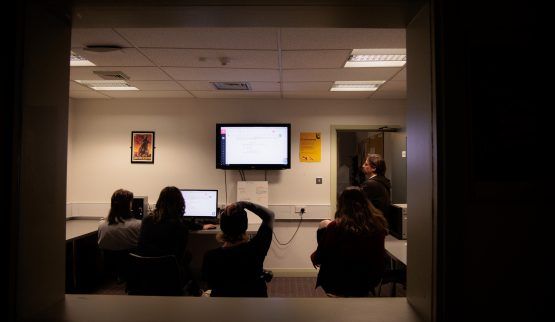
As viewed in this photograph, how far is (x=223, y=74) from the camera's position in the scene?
3.28 metres

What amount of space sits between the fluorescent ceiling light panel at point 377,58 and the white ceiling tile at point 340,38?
14cm

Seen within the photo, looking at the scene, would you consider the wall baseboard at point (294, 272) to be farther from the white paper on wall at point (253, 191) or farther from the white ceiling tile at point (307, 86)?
the white ceiling tile at point (307, 86)

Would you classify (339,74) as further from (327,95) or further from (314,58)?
(327,95)

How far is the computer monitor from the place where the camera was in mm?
4125

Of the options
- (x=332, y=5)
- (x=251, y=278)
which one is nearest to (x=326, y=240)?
(x=251, y=278)

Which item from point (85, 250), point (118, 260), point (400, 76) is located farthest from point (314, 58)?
point (85, 250)

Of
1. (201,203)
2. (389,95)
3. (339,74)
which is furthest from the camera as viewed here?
(389,95)

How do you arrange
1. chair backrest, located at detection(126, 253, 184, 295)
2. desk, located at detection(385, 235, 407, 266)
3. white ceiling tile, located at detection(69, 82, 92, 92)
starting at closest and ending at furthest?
1. chair backrest, located at detection(126, 253, 184, 295)
2. desk, located at detection(385, 235, 407, 266)
3. white ceiling tile, located at detection(69, 82, 92, 92)

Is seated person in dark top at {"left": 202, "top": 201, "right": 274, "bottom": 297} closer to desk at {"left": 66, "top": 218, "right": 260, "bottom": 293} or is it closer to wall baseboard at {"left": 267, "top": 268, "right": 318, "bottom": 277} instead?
desk at {"left": 66, "top": 218, "right": 260, "bottom": 293}

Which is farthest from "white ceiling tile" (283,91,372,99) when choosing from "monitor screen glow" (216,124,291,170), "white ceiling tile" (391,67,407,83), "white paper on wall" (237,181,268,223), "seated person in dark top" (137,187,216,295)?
"seated person in dark top" (137,187,216,295)

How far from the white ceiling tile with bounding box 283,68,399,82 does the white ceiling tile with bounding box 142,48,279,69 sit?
0.31 meters

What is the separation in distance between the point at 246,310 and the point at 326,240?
132 centimetres

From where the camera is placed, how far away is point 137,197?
413 centimetres

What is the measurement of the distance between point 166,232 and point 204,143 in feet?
6.75
